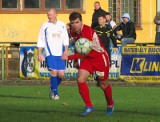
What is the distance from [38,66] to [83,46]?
484 inches

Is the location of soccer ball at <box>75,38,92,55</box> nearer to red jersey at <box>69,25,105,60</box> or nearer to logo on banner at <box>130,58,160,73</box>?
red jersey at <box>69,25,105,60</box>

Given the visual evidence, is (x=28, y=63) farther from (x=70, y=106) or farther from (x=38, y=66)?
(x=70, y=106)

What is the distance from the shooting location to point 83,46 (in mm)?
12633

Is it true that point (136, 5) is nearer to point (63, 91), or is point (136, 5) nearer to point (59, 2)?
point (59, 2)

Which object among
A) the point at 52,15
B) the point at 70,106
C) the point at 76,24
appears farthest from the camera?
the point at 52,15

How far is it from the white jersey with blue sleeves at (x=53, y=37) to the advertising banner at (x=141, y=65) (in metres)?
7.18

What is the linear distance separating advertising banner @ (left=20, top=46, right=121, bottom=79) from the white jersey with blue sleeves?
706cm

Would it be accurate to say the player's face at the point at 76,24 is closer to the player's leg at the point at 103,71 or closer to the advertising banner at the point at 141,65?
the player's leg at the point at 103,71

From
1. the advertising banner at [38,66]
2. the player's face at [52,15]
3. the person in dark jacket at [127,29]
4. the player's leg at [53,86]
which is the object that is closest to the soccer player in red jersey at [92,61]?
the player's face at [52,15]

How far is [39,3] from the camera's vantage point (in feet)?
103

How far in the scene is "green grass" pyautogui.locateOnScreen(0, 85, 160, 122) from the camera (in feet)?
40.5

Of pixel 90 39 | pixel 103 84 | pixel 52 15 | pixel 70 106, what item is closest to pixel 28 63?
pixel 52 15

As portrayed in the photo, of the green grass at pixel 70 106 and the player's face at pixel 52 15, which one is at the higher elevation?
the player's face at pixel 52 15

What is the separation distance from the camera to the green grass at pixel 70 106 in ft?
40.5
